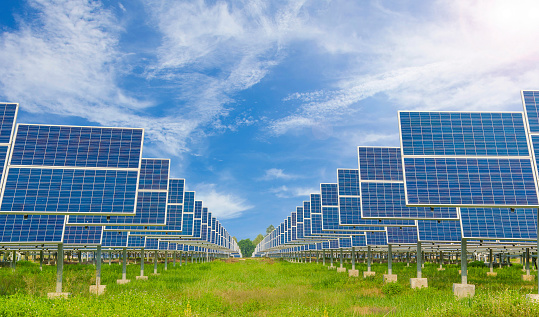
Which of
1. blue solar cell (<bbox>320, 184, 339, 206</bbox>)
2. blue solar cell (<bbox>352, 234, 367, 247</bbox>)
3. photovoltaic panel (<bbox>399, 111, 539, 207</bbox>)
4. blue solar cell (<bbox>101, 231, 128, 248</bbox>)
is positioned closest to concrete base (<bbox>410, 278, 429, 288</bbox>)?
photovoltaic panel (<bbox>399, 111, 539, 207</bbox>)

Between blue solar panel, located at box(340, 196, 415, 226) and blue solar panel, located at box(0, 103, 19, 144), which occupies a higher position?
blue solar panel, located at box(0, 103, 19, 144)

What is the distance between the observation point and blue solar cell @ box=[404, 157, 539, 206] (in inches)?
774

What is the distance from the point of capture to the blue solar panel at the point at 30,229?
2080 cm

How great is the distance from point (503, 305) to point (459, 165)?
8.68 meters

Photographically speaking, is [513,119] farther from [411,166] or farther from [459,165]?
[411,166]

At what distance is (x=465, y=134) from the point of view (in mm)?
22188

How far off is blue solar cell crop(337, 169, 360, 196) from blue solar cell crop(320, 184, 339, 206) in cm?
820

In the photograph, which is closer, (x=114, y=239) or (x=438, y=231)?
(x=114, y=239)

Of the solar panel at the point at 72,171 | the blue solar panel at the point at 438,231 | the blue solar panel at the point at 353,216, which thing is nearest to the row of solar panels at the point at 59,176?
the solar panel at the point at 72,171

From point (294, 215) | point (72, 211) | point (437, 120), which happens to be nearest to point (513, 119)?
point (437, 120)

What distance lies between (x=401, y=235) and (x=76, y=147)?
28.2m

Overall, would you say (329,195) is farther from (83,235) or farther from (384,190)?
(83,235)

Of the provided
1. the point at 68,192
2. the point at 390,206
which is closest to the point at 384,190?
the point at 390,206

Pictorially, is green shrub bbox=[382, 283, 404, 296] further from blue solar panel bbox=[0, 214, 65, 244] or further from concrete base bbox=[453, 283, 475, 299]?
blue solar panel bbox=[0, 214, 65, 244]
